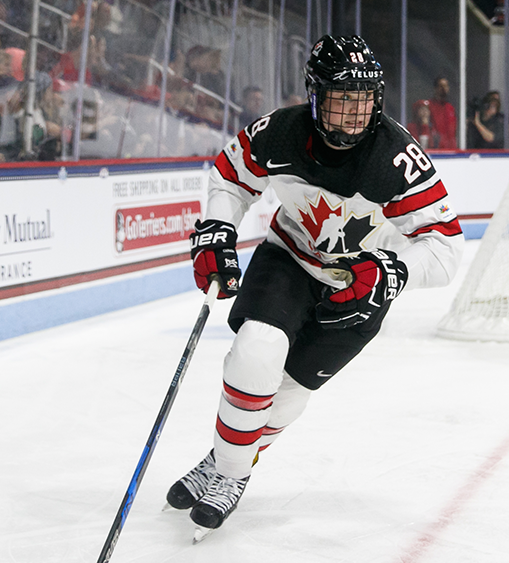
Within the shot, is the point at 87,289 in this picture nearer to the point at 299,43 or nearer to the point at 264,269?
the point at 264,269

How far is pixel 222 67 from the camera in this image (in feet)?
20.8

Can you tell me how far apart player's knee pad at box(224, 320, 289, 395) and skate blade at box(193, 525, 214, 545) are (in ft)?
1.15

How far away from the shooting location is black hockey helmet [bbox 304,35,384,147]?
1676 millimetres

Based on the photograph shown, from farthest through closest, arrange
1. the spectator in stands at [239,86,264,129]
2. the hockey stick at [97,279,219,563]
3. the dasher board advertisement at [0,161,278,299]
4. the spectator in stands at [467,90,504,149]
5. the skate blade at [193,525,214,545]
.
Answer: the spectator in stands at [467,90,504,149] → the spectator in stands at [239,86,264,129] → the dasher board advertisement at [0,161,278,299] → the skate blade at [193,525,214,545] → the hockey stick at [97,279,219,563]

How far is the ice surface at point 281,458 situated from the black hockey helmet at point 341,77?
922 mm

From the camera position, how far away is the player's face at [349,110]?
169 centimetres

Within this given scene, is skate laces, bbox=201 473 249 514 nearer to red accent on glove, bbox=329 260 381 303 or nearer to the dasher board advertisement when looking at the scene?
red accent on glove, bbox=329 260 381 303

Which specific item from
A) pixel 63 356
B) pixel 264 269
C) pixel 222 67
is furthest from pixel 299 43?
pixel 264 269

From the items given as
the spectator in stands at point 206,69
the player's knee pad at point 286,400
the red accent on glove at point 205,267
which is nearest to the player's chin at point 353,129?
the red accent on glove at point 205,267

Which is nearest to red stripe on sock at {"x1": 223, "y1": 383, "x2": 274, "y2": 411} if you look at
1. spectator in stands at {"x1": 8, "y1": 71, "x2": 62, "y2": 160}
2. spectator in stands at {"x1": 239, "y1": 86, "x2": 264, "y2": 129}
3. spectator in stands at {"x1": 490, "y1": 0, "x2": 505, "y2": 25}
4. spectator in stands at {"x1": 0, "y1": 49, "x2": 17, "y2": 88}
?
spectator in stands at {"x1": 8, "y1": 71, "x2": 62, "y2": 160}

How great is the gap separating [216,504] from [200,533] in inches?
2.9

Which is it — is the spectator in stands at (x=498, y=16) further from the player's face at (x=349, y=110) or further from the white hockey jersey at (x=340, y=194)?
the player's face at (x=349, y=110)

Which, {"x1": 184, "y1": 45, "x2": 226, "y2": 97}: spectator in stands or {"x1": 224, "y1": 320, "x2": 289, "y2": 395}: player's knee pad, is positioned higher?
{"x1": 184, "y1": 45, "x2": 226, "y2": 97}: spectator in stands

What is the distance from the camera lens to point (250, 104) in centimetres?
672
